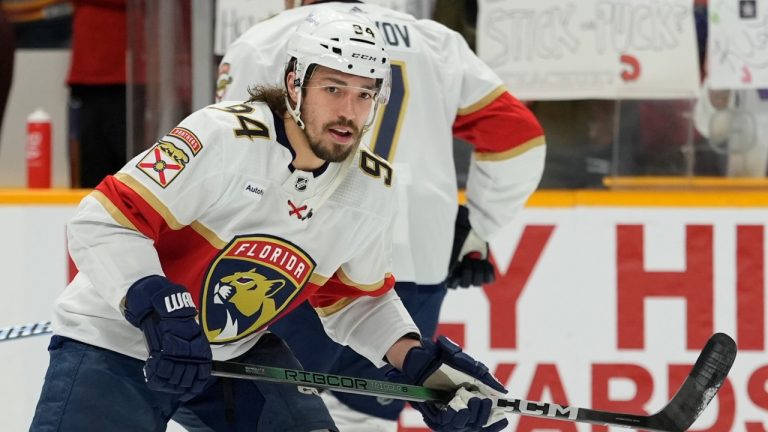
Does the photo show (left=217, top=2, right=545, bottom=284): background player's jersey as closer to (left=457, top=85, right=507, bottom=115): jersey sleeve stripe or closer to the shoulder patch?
(left=457, top=85, right=507, bottom=115): jersey sleeve stripe

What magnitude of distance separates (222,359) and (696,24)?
7.48 feet

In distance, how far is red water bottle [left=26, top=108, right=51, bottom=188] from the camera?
462 cm

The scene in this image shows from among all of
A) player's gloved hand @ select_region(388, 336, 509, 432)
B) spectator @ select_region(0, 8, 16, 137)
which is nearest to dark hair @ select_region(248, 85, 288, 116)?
player's gloved hand @ select_region(388, 336, 509, 432)

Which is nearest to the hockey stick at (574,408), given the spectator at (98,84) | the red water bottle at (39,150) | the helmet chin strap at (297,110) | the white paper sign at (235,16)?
the helmet chin strap at (297,110)

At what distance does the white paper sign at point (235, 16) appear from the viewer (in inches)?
174

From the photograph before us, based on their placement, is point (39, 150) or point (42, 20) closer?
point (39, 150)

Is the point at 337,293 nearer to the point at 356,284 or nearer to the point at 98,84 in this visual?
the point at 356,284

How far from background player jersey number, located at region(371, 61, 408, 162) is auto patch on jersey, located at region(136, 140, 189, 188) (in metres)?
0.94

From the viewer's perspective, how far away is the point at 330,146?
2.53 metres

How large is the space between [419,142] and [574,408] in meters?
0.84

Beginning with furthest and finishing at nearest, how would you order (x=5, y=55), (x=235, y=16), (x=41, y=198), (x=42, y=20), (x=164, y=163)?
(x=42, y=20), (x=5, y=55), (x=235, y=16), (x=41, y=198), (x=164, y=163)

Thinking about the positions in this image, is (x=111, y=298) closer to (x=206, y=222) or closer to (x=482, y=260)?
(x=206, y=222)

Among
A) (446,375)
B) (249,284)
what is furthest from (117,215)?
(446,375)

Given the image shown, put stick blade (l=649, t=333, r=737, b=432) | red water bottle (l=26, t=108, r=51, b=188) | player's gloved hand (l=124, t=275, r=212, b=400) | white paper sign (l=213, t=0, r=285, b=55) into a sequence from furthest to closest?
red water bottle (l=26, t=108, r=51, b=188) < white paper sign (l=213, t=0, r=285, b=55) < stick blade (l=649, t=333, r=737, b=432) < player's gloved hand (l=124, t=275, r=212, b=400)
